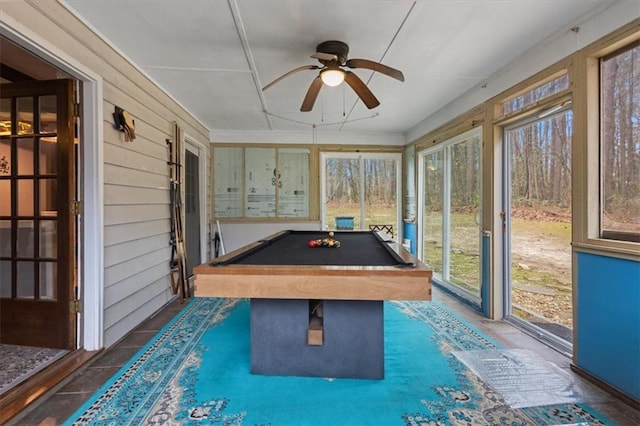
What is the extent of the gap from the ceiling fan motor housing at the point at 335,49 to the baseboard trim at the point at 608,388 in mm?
2920

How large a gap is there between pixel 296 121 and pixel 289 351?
3780mm

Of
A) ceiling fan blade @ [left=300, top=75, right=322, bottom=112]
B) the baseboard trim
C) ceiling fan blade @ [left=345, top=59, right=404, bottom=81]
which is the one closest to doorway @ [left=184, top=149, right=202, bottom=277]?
ceiling fan blade @ [left=300, top=75, right=322, bottom=112]

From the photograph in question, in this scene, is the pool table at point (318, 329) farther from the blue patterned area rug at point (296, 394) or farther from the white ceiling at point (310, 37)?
the white ceiling at point (310, 37)

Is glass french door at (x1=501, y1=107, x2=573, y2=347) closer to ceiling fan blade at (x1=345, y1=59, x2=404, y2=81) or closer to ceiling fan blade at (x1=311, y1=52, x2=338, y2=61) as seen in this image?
ceiling fan blade at (x1=345, y1=59, x2=404, y2=81)

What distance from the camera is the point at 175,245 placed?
3754mm

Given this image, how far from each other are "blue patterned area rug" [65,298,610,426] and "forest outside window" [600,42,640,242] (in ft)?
3.93

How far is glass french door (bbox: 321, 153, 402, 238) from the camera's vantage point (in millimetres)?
5801

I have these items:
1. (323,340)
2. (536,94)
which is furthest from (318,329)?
Result: (536,94)

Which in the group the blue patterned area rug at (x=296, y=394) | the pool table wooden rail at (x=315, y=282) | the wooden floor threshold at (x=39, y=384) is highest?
the pool table wooden rail at (x=315, y=282)

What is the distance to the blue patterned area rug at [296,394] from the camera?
1688mm

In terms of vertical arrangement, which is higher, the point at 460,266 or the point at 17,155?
the point at 17,155

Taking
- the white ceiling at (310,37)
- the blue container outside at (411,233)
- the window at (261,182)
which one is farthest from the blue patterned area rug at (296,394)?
the window at (261,182)

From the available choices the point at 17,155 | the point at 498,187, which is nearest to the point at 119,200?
the point at 17,155

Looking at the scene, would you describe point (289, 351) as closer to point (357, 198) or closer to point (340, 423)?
point (340, 423)
